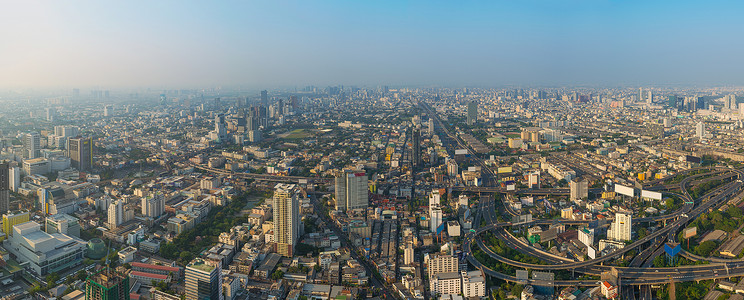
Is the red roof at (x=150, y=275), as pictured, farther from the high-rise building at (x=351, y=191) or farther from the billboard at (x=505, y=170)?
the billboard at (x=505, y=170)

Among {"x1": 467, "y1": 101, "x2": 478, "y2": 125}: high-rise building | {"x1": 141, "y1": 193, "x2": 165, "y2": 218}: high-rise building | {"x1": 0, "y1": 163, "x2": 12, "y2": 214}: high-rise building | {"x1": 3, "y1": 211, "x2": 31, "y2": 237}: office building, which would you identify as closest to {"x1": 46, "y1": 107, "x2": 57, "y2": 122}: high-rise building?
{"x1": 0, "y1": 163, "x2": 12, "y2": 214}: high-rise building

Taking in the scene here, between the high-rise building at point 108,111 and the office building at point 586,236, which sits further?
the high-rise building at point 108,111

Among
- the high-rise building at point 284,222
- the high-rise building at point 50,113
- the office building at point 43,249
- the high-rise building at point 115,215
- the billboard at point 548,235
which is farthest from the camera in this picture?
the high-rise building at point 50,113

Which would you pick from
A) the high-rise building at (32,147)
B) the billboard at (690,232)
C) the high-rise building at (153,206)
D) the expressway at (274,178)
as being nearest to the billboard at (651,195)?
the billboard at (690,232)

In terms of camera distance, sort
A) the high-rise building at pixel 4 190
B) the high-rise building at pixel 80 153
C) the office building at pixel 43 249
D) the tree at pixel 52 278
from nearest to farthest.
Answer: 1. the tree at pixel 52 278
2. the office building at pixel 43 249
3. the high-rise building at pixel 4 190
4. the high-rise building at pixel 80 153

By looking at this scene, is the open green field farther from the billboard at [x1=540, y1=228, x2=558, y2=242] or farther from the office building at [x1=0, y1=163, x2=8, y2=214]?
the billboard at [x1=540, y1=228, x2=558, y2=242]

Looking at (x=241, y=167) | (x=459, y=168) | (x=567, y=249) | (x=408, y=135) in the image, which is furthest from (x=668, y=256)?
(x=408, y=135)
